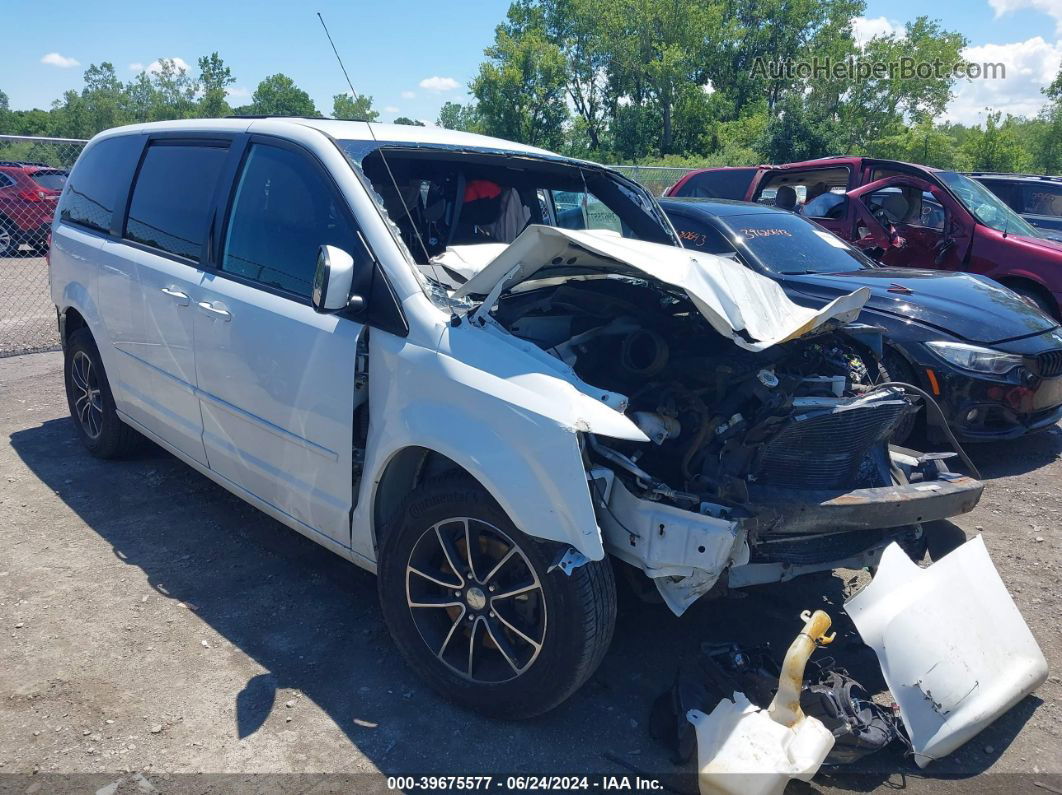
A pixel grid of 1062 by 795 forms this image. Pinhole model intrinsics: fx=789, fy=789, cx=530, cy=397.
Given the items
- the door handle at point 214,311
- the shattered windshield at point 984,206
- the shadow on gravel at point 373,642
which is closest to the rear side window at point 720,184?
the shattered windshield at point 984,206

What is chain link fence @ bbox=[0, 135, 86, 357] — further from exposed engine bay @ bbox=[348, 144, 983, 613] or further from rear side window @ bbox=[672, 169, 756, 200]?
exposed engine bay @ bbox=[348, 144, 983, 613]

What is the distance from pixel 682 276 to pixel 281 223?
1740 mm

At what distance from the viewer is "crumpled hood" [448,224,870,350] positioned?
8.85ft

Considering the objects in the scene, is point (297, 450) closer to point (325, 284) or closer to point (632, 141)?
point (325, 284)

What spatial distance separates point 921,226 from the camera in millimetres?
8555

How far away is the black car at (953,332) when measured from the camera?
16.7 ft

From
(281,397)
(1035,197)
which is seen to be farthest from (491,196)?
(1035,197)

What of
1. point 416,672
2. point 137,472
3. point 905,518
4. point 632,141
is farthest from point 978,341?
point 632,141

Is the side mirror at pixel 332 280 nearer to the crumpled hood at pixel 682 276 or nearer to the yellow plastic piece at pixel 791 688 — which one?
the crumpled hood at pixel 682 276

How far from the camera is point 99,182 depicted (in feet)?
15.3

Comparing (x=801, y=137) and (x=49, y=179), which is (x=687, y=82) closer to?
(x=801, y=137)

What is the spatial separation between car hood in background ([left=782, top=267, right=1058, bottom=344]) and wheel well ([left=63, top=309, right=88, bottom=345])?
4763mm

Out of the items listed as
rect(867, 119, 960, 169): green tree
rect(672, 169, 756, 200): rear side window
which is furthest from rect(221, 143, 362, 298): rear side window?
rect(867, 119, 960, 169): green tree

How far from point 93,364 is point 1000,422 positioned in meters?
5.78
